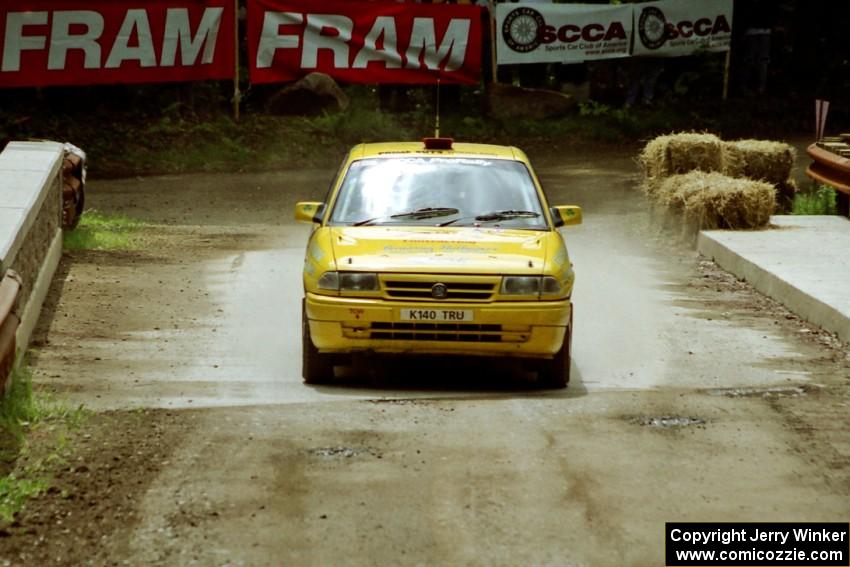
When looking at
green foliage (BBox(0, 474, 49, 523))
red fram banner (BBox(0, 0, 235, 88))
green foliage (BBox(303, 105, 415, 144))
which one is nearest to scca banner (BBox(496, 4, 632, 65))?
green foliage (BBox(303, 105, 415, 144))

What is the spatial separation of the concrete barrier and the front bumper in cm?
191

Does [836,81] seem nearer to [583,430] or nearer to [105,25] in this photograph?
[105,25]

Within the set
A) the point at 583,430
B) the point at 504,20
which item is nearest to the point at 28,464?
the point at 583,430

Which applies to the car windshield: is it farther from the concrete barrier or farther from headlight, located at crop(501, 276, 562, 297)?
the concrete barrier

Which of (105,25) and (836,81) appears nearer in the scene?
(105,25)

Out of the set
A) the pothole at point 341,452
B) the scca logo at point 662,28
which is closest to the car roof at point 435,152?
the pothole at point 341,452

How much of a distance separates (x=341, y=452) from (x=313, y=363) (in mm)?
1903

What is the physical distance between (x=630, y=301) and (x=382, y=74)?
44.9 ft

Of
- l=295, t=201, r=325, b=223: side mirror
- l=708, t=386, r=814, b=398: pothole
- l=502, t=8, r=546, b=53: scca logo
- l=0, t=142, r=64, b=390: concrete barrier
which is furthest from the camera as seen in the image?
l=502, t=8, r=546, b=53: scca logo

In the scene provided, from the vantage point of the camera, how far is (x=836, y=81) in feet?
103

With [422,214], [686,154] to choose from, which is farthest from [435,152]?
[686,154]

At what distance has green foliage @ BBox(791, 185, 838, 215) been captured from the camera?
18000 mm

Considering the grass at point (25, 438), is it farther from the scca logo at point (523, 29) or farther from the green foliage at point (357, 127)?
the scca logo at point (523, 29)

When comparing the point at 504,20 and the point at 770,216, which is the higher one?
the point at 504,20
